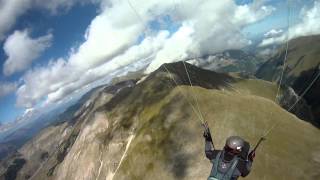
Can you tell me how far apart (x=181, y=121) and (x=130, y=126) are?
138 ft

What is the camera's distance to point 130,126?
6973 inches

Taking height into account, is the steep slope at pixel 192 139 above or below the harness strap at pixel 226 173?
below

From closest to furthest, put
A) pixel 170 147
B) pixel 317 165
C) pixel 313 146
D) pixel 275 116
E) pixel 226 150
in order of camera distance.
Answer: pixel 226 150 < pixel 317 165 < pixel 313 146 < pixel 170 147 < pixel 275 116

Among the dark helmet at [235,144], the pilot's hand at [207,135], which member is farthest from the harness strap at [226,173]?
the pilot's hand at [207,135]

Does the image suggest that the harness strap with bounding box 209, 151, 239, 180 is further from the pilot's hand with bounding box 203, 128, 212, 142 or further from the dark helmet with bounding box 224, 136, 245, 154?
the pilot's hand with bounding box 203, 128, 212, 142

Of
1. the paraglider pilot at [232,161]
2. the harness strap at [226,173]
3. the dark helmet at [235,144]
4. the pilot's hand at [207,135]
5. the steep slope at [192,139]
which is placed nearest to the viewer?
the dark helmet at [235,144]

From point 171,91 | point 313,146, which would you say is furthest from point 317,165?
point 171,91

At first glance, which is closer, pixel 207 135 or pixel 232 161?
pixel 232 161

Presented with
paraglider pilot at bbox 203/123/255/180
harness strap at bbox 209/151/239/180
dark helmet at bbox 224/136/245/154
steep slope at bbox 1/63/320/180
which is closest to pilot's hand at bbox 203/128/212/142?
paraglider pilot at bbox 203/123/255/180

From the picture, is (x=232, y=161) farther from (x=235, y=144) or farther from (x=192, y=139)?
(x=192, y=139)

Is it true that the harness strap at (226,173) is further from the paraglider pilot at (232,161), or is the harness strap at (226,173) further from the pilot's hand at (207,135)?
the pilot's hand at (207,135)

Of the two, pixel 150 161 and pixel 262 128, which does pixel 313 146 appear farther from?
pixel 150 161

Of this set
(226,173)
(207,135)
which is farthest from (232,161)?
(207,135)

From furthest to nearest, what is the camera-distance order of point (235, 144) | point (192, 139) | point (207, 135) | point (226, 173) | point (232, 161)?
1. point (192, 139)
2. point (207, 135)
3. point (232, 161)
4. point (226, 173)
5. point (235, 144)
